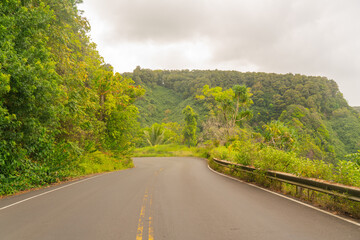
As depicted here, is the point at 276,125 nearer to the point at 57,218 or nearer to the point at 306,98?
the point at 57,218

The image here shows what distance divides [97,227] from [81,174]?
42.6 feet

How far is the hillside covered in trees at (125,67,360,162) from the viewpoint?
50438 millimetres

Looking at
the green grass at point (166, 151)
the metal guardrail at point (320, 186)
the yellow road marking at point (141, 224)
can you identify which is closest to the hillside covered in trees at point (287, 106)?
the green grass at point (166, 151)

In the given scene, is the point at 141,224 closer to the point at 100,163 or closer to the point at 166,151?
the point at 100,163

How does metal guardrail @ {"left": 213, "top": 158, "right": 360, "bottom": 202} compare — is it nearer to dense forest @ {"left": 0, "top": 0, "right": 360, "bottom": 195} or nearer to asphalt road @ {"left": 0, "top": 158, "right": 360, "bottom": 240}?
dense forest @ {"left": 0, "top": 0, "right": 360, "bottom": 195}

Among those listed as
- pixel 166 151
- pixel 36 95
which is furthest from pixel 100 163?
pixel 166 151

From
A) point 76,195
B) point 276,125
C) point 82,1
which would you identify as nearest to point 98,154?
point 82,1

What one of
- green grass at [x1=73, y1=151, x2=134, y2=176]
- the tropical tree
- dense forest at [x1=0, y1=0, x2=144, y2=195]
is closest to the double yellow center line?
dense forest at [x1=0, y1=0, x2=144, y2=195]

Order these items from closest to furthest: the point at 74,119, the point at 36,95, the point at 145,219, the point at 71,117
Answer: the point at 145,219, the point at 36,95, the point at 71,117, the point at 74,119

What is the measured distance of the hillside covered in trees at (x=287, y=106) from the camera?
50438mm

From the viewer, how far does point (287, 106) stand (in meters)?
62.8

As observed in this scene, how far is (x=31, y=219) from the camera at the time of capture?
19.9ft

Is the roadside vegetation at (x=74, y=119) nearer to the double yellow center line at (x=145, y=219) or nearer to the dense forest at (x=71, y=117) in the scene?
the dense forest at (x=71, y=117)

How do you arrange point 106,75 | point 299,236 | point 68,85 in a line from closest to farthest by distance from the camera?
1. point 299,236
2. point 68,85
3. point 106,75
